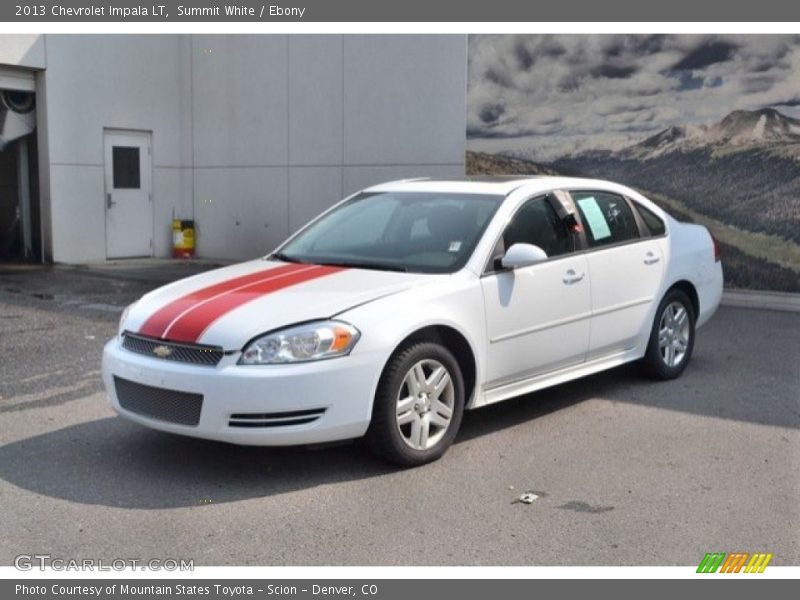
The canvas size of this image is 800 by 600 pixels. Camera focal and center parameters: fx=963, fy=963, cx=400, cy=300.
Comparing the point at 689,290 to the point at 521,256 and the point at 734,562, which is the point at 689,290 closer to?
the point at 521,256

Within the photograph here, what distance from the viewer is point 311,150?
14789 mm

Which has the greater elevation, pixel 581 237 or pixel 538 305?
pixel 581 237

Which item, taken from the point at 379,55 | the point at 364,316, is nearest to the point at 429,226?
the point at 364,316

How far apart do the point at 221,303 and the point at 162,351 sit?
16.0 inches

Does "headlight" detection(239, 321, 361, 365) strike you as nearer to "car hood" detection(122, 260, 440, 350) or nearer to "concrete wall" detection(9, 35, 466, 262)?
"car hood" detection(122, 260, 440, 350)

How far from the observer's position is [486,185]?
6.51 meters

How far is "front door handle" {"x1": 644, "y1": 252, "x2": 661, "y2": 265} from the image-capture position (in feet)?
23.0

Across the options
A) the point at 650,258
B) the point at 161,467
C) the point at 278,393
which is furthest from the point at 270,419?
the point at 650,258

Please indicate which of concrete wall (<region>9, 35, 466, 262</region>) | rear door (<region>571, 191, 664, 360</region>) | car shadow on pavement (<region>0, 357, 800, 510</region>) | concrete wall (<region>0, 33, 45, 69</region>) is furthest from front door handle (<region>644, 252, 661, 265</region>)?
concrete wall (<region>0, 33, 45, 69</region>)

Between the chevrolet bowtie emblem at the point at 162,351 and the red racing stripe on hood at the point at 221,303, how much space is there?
0.06m

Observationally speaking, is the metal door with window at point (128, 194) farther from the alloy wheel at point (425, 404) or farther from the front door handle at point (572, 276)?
the alloy wheel at point (425, 404)

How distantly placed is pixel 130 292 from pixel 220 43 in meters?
5.69

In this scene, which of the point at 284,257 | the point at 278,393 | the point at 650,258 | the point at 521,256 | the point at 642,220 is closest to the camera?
the point at 278,393

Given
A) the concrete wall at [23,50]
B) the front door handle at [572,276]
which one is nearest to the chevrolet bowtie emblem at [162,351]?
the front door handle at [572,276]
